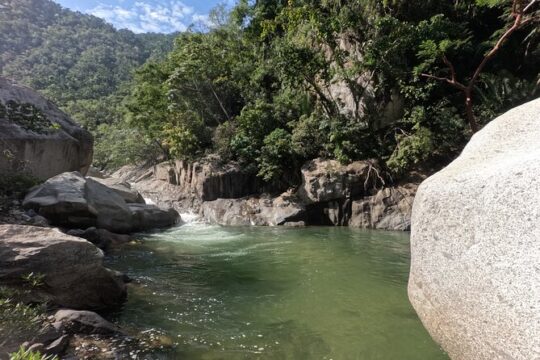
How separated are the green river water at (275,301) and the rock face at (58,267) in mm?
599

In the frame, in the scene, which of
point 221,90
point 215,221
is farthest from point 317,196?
point 221,90

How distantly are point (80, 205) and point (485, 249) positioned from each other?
1146 centimetres

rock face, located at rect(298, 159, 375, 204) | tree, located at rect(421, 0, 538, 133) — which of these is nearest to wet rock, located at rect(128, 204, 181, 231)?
rock face, located at rect(298, 159, 375, 204)

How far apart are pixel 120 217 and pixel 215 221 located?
20.9 ft

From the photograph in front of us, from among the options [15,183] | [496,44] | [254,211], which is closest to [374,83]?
[496,44]

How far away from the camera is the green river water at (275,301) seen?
521 centimetres

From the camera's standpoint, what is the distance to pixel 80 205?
11719mm

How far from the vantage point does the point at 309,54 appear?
20.0m

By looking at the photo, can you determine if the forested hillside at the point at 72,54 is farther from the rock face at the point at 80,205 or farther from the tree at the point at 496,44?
the tree at the point at 496,44

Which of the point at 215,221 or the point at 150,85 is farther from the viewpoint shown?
the point at 150,85

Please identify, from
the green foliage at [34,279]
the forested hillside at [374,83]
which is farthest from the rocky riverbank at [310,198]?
the green foliage at [34,279]

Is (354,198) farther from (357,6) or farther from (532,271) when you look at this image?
(532,271)

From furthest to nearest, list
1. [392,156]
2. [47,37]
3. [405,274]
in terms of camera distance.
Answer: [47,37] < [392,156] < [405,274]

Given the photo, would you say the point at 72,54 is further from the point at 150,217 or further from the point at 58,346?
the point at 58,346
